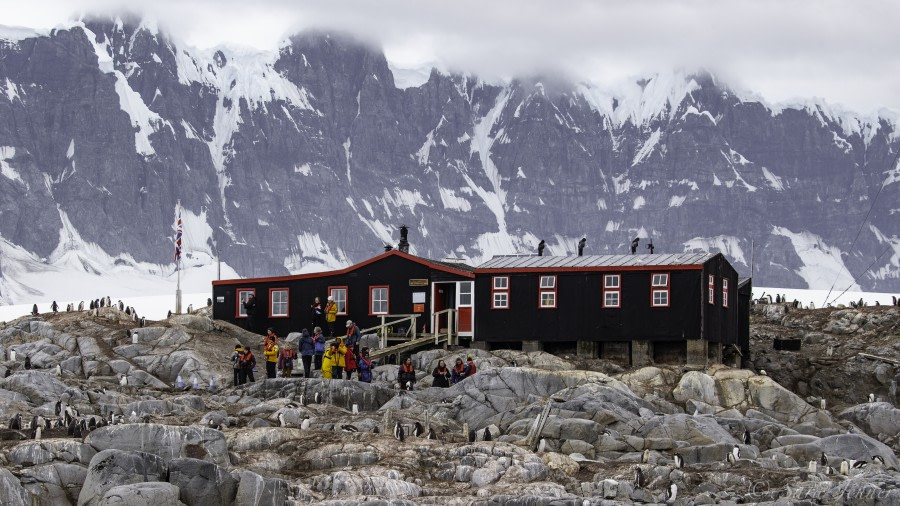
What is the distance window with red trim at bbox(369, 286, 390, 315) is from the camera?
6003cm

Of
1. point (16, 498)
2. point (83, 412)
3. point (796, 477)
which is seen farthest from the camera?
point (83, 412)

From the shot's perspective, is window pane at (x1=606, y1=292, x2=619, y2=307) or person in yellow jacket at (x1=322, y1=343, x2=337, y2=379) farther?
window pane at (x1=606, y1=292, x2=619, y2=307)

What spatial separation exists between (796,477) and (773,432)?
6.49m

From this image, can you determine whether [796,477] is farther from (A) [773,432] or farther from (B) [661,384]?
(B) [661,384]

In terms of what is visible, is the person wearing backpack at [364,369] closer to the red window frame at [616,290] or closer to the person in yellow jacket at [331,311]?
the person in yellow jacket at [331,311]

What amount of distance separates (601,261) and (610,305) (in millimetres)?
2167

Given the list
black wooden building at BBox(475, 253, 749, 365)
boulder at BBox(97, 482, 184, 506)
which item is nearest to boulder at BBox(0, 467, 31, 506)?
boulder at BBox(97, 482, 184, 506)

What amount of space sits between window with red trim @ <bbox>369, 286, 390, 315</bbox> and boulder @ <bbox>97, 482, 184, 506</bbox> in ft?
90.5

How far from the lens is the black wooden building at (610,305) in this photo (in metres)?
55.4

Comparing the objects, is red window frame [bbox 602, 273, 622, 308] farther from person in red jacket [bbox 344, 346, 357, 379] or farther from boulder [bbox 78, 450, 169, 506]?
boulder [bbox 78, 450, 169, 506]

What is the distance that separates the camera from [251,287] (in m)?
62.5

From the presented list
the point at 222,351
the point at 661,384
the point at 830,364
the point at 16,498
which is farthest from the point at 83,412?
the point at 830,364

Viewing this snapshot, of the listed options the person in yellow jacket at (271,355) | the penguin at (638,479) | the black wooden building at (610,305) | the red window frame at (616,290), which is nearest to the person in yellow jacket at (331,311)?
the black wooden building at (610,305)

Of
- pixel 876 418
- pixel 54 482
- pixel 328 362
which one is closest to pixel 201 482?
pixel 54 482
